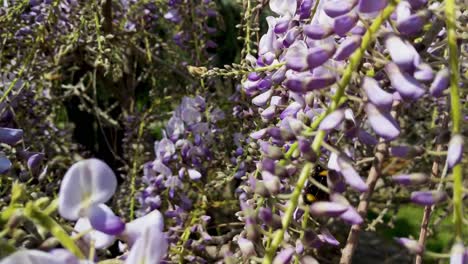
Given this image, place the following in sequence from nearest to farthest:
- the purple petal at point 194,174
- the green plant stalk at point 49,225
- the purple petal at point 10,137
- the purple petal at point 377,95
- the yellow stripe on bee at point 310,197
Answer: the green plant stalk at point 49,225, the purple petal at point 377,95, the yellow stripe on bee at point 310,197, the purple petal at point 10,137, the purple petal at point 194,174

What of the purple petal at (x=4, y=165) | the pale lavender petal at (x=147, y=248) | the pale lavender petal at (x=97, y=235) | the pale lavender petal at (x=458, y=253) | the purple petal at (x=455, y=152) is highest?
the purple petal at (x=455, y=152)

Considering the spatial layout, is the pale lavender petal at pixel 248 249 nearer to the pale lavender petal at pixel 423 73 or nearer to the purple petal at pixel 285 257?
the purple petal at pixel 285 257

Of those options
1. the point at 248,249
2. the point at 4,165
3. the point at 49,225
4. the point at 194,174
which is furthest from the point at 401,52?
the point at 194,174

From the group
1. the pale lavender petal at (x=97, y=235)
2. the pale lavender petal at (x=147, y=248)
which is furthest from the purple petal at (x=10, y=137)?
the pale lavender petal at (x=147, y=248)

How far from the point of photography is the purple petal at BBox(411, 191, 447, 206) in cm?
56

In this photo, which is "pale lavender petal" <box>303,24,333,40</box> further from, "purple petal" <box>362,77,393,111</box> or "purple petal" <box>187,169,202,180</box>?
"purple petal" <box>187,169,202,180</box>

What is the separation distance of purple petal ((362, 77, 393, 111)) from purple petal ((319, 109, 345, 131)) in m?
0.04

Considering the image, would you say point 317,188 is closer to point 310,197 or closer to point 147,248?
point 310,197

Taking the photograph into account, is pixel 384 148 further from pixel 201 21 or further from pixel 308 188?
pixel 201 21

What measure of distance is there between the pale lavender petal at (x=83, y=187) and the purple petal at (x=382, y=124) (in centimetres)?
24

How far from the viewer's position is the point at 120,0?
87.6 inches

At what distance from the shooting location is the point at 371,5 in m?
0.59

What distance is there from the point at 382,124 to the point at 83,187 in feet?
0.87

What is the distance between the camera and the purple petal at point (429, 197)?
562mm
